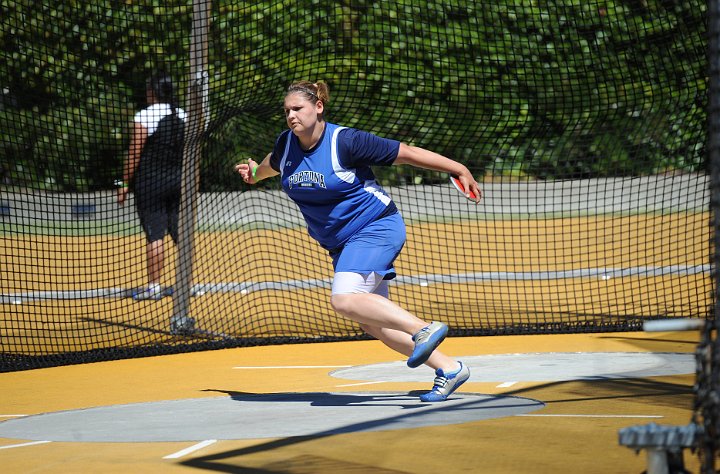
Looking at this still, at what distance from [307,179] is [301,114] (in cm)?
35

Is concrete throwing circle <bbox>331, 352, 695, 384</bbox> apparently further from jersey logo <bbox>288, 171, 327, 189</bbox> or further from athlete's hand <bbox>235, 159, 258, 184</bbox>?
jersey logo <bbox>288, 171, 327, 189</bbox>

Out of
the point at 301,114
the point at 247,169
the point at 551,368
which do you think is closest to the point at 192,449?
the point at 301,114

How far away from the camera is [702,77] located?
376 inches

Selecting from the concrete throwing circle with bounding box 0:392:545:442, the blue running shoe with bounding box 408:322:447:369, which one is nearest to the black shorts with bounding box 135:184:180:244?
the concrete throwing circle with bounding box 0:392:545:442

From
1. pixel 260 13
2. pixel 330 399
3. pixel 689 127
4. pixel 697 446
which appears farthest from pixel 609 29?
pixel 697 446

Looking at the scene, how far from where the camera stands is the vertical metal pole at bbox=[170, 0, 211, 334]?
30.7 ft

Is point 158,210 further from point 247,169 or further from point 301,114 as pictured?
point 301,114

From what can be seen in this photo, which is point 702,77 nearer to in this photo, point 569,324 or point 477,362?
point 569,324

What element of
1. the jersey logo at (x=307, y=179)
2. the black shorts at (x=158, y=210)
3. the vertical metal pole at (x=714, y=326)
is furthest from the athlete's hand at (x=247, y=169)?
the black shorts at (x=158, y=210)

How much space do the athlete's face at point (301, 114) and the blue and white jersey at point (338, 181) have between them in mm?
118

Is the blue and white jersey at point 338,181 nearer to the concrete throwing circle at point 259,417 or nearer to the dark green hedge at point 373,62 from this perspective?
the concrete throwing circle at point 259,417

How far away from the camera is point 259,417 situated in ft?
18.7

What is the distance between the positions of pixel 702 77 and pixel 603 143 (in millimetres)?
3091

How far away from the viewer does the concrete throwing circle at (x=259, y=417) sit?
5.28m
